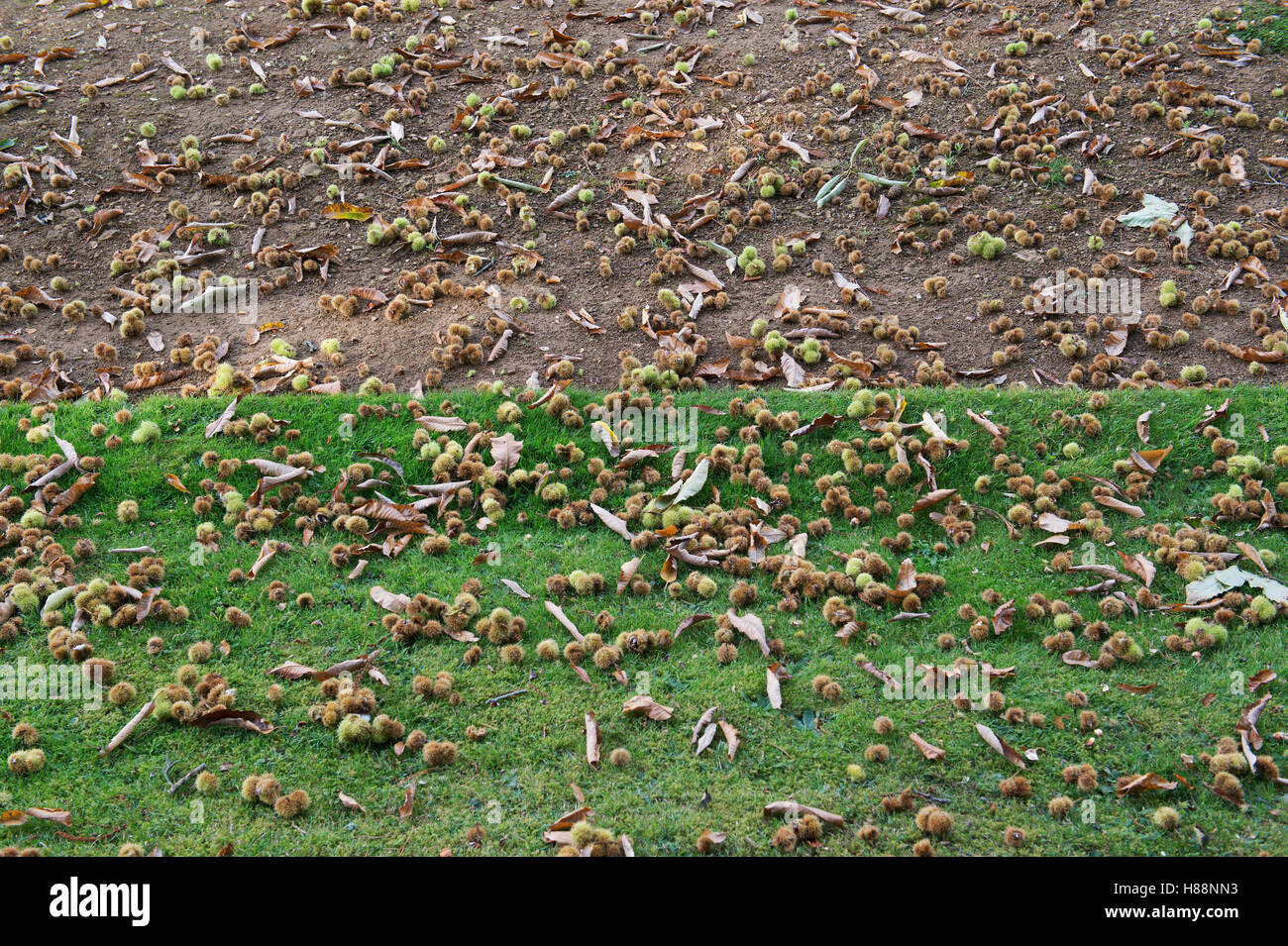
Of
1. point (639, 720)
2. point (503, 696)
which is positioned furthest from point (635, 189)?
point (639, 720)

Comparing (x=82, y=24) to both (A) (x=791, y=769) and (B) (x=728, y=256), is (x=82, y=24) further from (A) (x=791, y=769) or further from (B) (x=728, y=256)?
(A) (x=791, y=769)

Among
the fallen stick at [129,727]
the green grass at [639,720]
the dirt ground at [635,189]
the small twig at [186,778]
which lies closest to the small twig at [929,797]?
the green grass at [639,720]

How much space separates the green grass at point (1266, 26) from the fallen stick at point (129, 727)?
12.2 meters

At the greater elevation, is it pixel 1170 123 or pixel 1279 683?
pixel 1170 123

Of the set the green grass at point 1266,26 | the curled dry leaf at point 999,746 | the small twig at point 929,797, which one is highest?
the green grass at point 1266,26

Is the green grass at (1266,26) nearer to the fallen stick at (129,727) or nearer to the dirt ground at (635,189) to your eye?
the dirt ground at (635,189)

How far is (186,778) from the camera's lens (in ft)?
16.0

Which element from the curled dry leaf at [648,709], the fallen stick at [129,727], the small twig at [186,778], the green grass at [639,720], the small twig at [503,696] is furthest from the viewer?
the small twig at [503,696]

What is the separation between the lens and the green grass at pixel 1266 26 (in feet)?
35.6

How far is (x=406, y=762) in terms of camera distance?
16.4ft

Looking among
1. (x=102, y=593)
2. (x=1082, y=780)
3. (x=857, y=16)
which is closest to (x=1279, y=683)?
(x=1082, y=780)

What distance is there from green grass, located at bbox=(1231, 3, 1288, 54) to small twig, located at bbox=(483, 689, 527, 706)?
35.3 feet

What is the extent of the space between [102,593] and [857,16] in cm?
1012

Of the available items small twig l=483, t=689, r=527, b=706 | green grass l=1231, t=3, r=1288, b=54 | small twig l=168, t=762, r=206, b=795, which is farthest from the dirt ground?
small twig l=168, t=762, r=206, b=795
